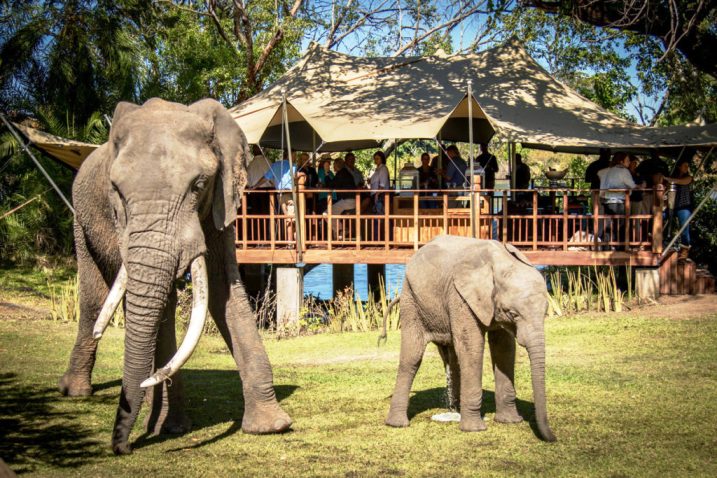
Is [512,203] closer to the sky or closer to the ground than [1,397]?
closer to the sky

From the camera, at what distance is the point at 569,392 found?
9.82 meters

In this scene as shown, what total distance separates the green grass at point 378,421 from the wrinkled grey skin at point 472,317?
0.32 metres

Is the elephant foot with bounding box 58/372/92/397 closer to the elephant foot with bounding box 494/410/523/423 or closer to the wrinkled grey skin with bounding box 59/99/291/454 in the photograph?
the wrinkled grey skin with bounding box 59/99/291/454

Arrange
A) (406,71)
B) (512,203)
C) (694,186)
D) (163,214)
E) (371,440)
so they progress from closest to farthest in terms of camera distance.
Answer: (163,214) → (371,440) → (512,203) → (406,71) → (694,186)

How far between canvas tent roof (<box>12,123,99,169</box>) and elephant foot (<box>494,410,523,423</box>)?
917cm

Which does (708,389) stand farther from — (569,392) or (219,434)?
(219,434)

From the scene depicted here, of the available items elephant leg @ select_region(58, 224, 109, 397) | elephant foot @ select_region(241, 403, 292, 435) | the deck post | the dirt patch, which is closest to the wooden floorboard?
the deck post

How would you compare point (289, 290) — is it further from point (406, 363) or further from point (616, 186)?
point (406, 363)

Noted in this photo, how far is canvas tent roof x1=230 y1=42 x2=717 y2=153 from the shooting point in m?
16.7

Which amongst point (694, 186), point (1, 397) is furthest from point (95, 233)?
point (694, 186)

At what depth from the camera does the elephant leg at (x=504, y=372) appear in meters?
8.36

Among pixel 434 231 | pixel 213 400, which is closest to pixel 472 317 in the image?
pixel 213 400

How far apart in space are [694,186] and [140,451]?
1753cm

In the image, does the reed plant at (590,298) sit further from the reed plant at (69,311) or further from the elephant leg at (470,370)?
the elephant leg at (470,370)
